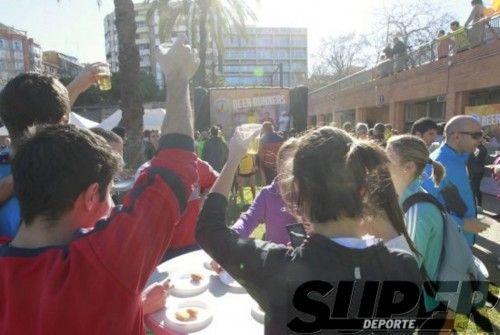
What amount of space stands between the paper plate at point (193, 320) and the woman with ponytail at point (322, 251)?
745mm

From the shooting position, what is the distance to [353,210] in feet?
4.37

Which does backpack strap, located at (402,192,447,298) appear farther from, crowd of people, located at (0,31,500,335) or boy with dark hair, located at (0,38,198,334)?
boy with dark hair, located at (0,38,198,334)

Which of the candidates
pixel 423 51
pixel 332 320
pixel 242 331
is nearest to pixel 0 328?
pixel 332 320

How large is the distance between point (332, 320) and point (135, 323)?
66 centimetres

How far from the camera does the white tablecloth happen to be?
202 centimetres

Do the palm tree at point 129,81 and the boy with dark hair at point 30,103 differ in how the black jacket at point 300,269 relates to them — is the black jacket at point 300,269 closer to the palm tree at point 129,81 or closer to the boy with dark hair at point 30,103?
the boy with dark hair at point 30,103

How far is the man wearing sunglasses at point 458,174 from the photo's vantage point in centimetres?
344

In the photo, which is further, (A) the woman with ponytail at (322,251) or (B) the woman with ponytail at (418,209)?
(B) the woman with ponytail at (418,209)

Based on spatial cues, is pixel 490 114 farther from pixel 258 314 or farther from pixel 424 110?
pixel 258 314

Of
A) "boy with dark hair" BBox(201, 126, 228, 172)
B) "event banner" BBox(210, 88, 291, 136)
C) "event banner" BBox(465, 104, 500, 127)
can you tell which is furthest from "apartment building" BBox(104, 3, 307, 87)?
"boy with dark hair" BBox(201, 126, 228, 172)

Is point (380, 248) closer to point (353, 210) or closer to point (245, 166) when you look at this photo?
point (353, 210)

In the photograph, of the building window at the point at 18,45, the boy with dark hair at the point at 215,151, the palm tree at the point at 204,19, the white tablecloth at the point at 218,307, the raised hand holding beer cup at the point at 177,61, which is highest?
the building window at the point at 18,45

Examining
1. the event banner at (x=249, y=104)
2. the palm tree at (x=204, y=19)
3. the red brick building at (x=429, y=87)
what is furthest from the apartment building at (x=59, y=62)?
the event banner at (x=249, y=104)

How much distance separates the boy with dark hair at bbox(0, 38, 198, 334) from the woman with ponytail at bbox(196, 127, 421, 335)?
0.28 m
